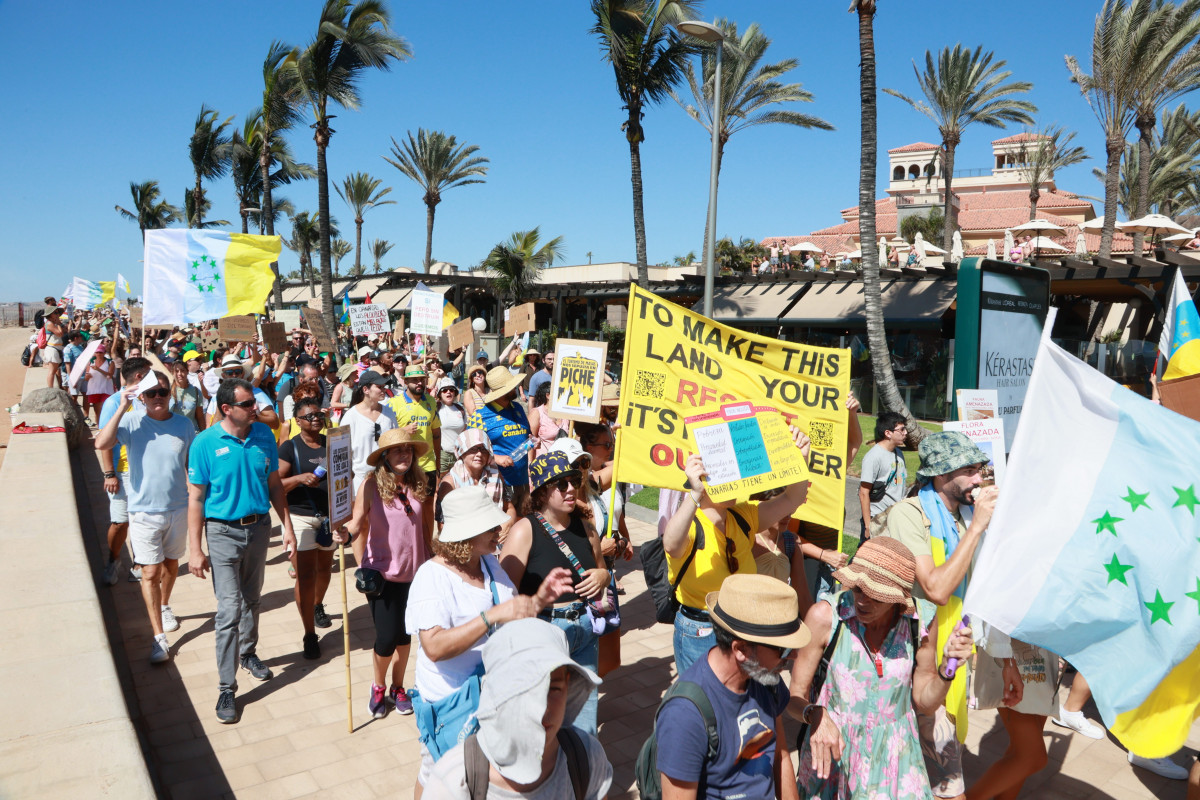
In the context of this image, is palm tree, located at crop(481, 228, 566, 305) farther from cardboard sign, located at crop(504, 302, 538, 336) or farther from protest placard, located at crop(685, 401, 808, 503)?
protest placard, located at crop(685, 401, 808, 503)

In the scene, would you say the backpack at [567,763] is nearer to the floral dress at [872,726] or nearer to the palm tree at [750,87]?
the floral dress at [872,726]

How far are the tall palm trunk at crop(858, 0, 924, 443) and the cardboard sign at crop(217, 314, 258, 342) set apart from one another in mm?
9983

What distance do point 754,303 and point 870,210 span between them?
937cm

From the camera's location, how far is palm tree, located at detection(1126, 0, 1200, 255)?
66.8 feet

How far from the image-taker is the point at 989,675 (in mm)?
3488

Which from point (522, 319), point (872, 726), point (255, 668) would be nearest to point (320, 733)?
point (255, 668)

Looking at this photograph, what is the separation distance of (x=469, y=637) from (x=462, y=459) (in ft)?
9.08

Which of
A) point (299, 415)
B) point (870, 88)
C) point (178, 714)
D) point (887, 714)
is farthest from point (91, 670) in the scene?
point (870, 88)

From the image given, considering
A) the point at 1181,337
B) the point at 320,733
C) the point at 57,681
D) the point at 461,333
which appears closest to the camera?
the point at 57,681

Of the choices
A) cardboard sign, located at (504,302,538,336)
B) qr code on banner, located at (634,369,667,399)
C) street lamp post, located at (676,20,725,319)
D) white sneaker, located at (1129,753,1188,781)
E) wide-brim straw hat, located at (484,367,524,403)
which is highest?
street lamp post, located at (676,20,725,319)

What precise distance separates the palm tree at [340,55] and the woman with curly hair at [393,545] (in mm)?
18681

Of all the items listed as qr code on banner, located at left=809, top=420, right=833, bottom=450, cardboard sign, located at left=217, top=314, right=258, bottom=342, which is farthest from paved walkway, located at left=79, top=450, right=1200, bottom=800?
cardboard sign, located at left=217, top=314, right=258, bottom=342

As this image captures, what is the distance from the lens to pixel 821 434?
14.9 ft

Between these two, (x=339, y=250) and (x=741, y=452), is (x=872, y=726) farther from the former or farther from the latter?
(x=339, y=250)
